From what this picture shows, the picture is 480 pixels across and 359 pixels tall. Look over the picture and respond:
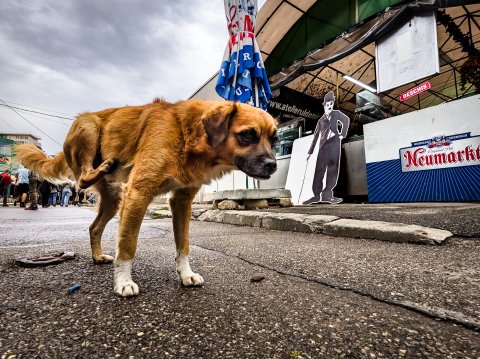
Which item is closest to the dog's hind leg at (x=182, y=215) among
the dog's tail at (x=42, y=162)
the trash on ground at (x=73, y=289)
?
the trash on ground at (x=73, y=289)

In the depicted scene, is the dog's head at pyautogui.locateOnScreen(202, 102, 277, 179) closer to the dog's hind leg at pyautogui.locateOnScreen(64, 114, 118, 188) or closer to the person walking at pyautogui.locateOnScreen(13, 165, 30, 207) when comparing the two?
the dog's hind leg at pyautogui.locateOnScreen(64, 114, 118, 188)

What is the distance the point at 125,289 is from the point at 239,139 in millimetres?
990

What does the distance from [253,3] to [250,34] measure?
744mm

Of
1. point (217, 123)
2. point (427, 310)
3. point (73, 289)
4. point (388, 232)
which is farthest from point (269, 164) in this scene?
point (388, 232)

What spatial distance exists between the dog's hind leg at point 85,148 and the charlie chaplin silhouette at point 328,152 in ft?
20.1

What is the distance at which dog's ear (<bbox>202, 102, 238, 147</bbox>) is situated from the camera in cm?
158

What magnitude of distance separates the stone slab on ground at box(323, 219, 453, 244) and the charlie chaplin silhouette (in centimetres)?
417

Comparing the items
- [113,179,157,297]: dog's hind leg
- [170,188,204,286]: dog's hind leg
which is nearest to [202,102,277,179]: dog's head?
[170,188,204,286]: dog's hind leg

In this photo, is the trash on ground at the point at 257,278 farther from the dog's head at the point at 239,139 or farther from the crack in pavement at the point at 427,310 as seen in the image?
the dog's head at the point at 239,139

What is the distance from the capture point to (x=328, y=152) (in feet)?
24.9

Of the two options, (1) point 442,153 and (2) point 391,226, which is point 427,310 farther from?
(1) point 442,153

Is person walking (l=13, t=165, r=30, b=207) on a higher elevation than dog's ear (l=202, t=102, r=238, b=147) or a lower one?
higher

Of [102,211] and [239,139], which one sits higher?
[239,139]

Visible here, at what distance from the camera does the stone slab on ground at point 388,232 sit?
230cm
